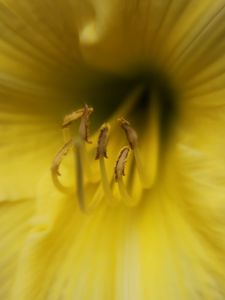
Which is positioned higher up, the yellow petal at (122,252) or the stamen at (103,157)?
the stamen at (103,157)

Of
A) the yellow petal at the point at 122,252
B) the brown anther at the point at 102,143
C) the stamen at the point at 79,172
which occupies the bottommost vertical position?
the yellow petal at the point at 122,252

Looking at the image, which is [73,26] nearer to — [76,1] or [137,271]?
[76,1]

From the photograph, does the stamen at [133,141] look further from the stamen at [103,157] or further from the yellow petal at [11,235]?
the yellow petal at [11,235]

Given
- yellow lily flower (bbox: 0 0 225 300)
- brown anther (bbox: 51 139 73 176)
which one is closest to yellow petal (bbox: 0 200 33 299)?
yellow lily flower (bbox: 0 0 225 300)

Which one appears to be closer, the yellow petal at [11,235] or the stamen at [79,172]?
the stamen at [79,172]

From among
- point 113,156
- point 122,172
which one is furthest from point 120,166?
point 113,156

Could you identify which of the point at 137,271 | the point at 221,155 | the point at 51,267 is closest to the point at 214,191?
the point at 221,155

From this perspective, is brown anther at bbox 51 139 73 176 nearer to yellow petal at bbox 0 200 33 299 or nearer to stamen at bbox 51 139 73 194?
stamen at bbox 51 139 73 194

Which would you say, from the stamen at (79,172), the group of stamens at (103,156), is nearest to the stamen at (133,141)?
the group of stamens at (103,156)

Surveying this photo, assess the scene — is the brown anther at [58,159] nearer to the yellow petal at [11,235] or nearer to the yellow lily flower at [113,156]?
the yellow lily flower at [113,156]
